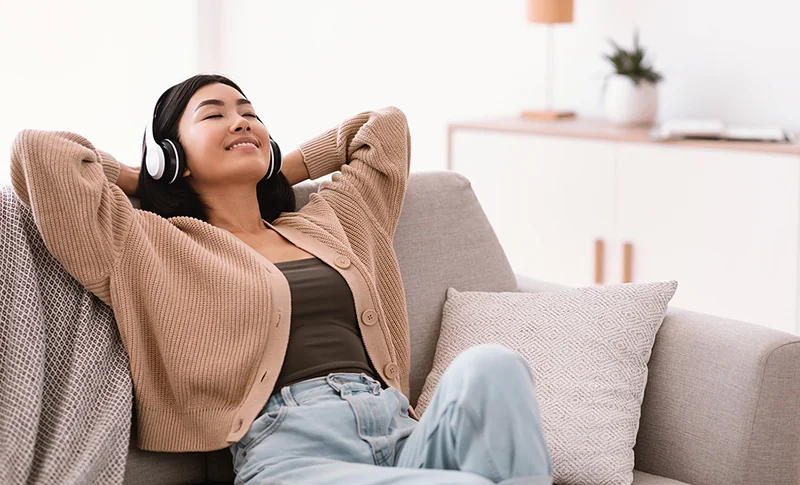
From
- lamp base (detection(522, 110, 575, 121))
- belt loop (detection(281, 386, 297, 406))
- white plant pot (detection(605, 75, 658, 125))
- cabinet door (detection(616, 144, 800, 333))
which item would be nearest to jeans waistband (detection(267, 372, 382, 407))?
belt loop (detection(281, 386, 297, 406))

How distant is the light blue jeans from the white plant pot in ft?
6.72

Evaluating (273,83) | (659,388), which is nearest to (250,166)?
(659,388)

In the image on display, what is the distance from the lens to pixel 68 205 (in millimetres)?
1653

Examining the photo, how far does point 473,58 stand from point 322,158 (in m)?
2.25

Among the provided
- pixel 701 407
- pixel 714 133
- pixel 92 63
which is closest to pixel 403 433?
pixel 701 407

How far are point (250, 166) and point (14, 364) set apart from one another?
1.86 feet

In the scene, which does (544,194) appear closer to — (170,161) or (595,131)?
(595,131)

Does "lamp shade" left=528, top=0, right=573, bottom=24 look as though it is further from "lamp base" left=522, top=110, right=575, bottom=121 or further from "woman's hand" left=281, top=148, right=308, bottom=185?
"woman's hand" left=281, top=148, right=308, bottom=185

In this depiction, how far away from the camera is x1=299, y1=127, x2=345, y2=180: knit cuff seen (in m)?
2.15

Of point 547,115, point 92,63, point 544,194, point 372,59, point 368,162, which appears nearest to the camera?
point 368,162

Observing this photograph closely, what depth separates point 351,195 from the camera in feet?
6.76

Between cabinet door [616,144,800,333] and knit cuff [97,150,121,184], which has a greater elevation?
knit cuff [97,150,121,184]

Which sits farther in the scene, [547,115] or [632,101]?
[547,115]

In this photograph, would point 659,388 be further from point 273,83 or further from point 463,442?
point 273,83
